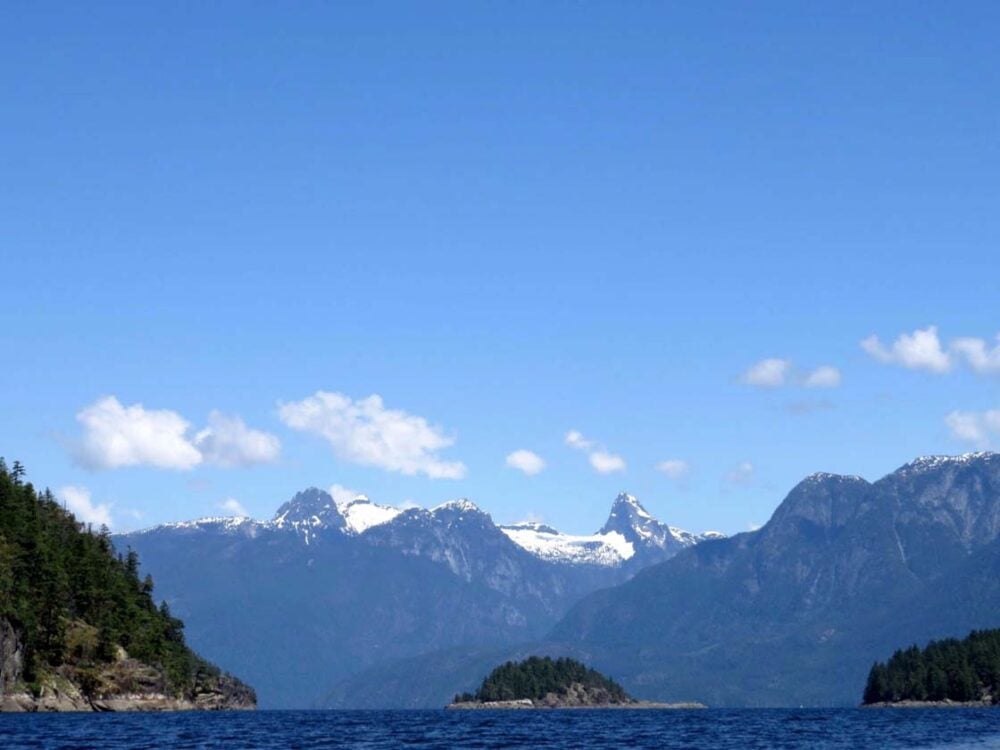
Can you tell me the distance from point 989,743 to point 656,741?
121ft

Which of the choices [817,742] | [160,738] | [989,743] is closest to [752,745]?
[817,742]

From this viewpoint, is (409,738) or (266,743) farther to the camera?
(409,738)

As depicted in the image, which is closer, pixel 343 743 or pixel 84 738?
pixel 84 738

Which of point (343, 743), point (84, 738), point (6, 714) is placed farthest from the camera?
point (6, 714)

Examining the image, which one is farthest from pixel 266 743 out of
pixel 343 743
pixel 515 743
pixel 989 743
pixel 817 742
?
pixel 989 743

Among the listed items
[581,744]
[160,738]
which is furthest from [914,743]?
[160,738]

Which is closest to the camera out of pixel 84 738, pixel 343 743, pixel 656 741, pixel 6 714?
pixel 84 738

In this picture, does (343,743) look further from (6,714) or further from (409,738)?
(6,714)

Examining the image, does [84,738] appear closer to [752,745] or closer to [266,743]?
[266,743]

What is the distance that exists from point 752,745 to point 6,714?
9941cm

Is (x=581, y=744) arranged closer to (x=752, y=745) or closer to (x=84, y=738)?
(x=752, y=745)

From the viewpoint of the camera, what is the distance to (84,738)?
470 feet

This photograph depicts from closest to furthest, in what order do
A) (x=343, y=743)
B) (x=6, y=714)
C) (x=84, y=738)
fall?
(x=84, y=738), (x=343, y=743), (x=6, y=714)

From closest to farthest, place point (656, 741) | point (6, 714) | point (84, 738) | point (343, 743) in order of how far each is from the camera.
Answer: point (84, 738)
point (343, 743)
point (656, 741)
point (6, 714)
